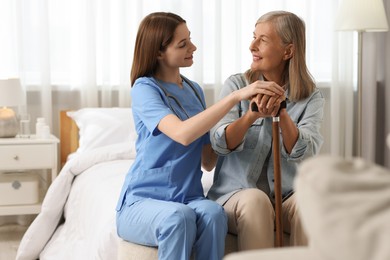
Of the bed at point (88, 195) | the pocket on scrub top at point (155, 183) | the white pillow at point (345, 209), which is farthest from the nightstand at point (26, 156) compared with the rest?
the white pillow at point (345, 209)

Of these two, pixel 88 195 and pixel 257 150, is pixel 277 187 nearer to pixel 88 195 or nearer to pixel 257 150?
pixel 257 150

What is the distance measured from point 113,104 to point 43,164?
0.74 meters

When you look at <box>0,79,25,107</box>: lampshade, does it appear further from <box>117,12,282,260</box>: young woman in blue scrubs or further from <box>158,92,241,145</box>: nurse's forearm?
<box>158,92,241,145</box>: nurse's forearm

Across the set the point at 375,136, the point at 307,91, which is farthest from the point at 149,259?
the point at 375,136

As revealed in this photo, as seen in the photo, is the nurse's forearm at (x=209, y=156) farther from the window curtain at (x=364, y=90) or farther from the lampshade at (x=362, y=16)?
the window curtain at (x=364, y=90)

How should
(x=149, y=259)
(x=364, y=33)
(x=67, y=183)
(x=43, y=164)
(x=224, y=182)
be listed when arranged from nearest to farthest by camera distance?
(x=149, y=259), (x=224, y=182), (x=67, y=183), (x=43, y=164), (x=364, y=33)

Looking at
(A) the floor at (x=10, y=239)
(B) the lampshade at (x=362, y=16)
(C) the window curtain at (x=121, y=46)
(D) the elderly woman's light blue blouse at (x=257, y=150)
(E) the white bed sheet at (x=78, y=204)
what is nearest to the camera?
(D) the elderly woman's light blue blouse at (x=257, y=150)

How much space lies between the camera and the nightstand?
3895 mm

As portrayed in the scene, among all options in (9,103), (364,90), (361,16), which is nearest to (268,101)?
(9,103)

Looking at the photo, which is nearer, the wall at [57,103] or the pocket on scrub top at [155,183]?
the pocket on scrub top at [155,183]

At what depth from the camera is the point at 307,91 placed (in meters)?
2.46

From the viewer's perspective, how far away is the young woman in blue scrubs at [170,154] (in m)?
2.18

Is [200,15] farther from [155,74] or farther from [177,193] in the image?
[177,193]

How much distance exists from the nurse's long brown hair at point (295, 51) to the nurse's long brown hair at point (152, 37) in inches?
11.8
